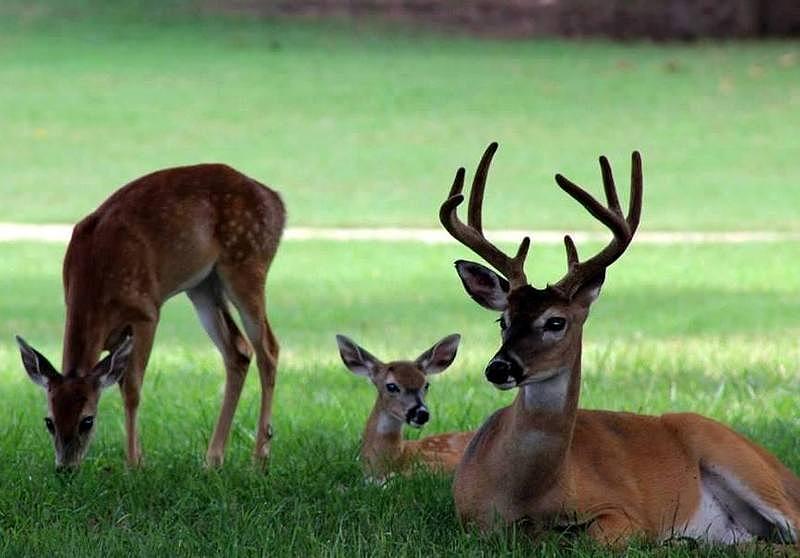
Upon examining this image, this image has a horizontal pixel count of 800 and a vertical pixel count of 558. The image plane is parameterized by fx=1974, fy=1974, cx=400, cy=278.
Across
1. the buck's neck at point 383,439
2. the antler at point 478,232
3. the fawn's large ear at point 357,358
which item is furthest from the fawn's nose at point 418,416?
the antler at point 478,232

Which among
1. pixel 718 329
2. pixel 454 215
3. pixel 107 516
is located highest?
pixel 454 215

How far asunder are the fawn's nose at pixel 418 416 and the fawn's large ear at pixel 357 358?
0.50 meters

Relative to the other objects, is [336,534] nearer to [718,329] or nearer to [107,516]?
[107,516]

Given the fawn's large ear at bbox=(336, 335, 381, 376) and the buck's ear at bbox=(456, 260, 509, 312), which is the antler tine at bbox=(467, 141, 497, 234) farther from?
the fawn's large ear at bbox=(336, 335, 381, 376)

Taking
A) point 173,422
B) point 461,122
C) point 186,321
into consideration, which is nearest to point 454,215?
point 173,422

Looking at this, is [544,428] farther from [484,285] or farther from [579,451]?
[484,285]

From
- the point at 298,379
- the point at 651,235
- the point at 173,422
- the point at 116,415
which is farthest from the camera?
the point at 651,235

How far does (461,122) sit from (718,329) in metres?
19.0

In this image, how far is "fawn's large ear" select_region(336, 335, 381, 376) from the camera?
9.47 meters

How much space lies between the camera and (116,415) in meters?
11.5

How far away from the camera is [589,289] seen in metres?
7.27

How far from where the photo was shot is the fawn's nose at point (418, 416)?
895 cm

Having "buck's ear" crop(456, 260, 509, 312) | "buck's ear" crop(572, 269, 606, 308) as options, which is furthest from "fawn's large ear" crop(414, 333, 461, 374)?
"buck's ear" crop(572, 269, 606, 308)

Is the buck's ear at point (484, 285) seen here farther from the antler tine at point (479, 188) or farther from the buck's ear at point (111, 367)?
the buck's ear at point (111, 367)
